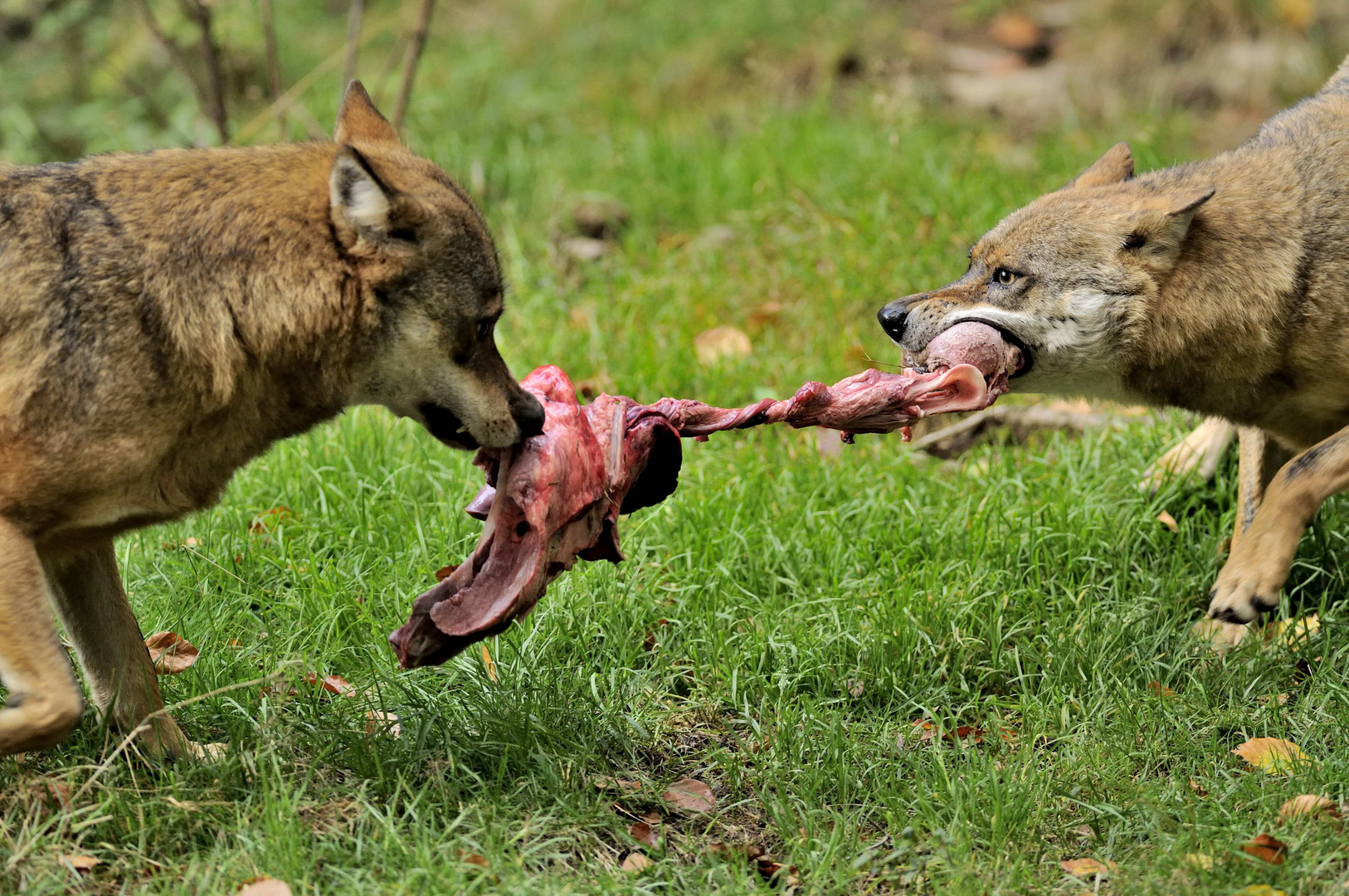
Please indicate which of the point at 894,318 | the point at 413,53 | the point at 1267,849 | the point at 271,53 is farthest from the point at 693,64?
the point at 1267,849

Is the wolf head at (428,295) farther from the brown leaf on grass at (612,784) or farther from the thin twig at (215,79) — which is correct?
the thin twig at (215,79)

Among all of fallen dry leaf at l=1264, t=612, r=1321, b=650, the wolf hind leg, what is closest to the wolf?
fallen dry leaf at l=1264, t=612, r=1321, b=650

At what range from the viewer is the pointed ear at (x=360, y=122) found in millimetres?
3811

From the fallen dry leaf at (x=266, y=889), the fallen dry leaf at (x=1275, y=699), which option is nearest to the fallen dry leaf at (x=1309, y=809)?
the fallen dry leaf at (x=1275, y=699)

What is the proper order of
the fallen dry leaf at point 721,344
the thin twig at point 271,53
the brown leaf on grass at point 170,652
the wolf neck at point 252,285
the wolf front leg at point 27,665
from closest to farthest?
the wolf front leg at point 27,665 → the wolf neck at point 252,285 → the brown leaf on grass at point 170,652 → the fallen dry leaf at point 721,344 → the thin twig at point 271,53

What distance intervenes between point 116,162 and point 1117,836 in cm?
326

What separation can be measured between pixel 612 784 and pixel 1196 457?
2957 millimetres

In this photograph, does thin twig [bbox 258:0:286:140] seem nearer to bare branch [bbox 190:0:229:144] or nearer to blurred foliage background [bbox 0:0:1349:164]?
bare branch [bbox 190:0:229:144]

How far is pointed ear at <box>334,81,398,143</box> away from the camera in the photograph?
12.5 ft

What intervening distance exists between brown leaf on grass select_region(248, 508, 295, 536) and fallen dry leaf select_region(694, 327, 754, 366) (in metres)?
2.18

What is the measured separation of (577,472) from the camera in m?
3.65

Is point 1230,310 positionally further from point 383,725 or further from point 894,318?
point 383,725

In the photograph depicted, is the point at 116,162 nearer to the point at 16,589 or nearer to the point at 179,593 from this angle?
the point at 16,589

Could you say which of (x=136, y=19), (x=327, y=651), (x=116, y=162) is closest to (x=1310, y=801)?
(x=327, y=651)
